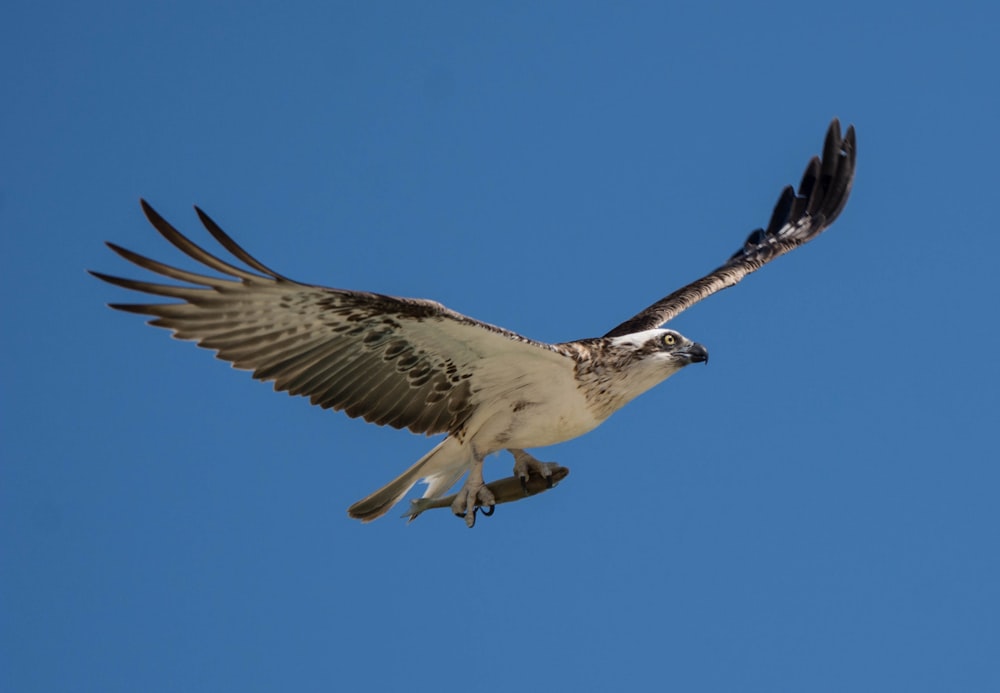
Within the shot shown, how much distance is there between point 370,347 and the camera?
1048 cm

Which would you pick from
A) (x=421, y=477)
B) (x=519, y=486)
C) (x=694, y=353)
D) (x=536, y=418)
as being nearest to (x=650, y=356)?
(x=694, y=353)

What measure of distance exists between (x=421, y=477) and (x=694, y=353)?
226 centimetres

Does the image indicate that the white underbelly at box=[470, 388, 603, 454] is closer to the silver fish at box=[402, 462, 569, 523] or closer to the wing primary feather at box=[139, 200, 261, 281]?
the silver fish at box=[402, 462, 569, 523]

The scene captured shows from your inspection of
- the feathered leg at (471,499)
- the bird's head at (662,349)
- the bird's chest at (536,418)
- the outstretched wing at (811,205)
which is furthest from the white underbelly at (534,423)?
the outstretched wing at (811,205)

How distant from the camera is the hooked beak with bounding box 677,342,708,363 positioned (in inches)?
431

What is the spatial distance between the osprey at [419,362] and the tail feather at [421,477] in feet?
0.03

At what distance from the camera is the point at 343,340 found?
10414 millimetres

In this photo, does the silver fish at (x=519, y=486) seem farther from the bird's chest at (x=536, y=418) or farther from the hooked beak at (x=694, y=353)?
the hooked beak at (x=694, y=353)

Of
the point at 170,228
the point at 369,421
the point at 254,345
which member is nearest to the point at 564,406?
the point at 369,421

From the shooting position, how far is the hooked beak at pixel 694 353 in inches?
431

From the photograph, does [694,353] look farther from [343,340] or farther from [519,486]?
[343,340]

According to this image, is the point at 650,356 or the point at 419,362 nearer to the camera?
the point at 419,362

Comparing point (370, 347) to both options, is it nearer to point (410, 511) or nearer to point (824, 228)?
point (410, 511)

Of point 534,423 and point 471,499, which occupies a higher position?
point 534,423
